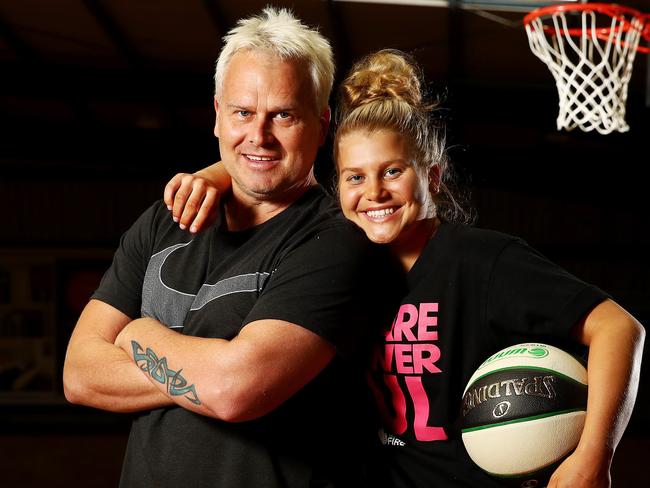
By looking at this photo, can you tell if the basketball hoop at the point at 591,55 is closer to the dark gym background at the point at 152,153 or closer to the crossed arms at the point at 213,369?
the dark gym background at the point at 152,153

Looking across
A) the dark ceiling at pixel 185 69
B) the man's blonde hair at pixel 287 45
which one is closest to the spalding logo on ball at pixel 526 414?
the man's blonde hair at pixel 287 45

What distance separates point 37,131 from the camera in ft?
27.1

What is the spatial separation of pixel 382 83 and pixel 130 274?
808 millimetres

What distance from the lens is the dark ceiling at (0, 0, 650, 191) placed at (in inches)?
249

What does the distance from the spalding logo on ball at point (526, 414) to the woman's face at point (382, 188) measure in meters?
0.41

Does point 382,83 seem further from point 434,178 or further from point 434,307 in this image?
point 434,307

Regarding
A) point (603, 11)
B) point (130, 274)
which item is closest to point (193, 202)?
point (130, 274)

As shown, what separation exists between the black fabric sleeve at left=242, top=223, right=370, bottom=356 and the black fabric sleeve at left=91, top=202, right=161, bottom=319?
419mm

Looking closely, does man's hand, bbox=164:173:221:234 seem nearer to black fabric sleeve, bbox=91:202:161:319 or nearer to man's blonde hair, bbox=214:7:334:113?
black fabric sleeve, bbox=91:202:161:319

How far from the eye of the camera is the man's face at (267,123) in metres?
1.90

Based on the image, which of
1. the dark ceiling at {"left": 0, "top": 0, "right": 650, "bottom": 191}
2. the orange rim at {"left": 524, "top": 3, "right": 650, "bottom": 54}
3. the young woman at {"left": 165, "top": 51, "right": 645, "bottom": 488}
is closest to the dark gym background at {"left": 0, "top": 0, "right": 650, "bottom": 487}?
the dark ceiling at {"left": 0, "top": 0, "right": 650, "bottom": 191}

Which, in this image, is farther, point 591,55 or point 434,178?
point 591,55

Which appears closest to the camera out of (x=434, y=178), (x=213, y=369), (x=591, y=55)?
(x=213, y=369)

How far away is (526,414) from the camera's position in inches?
71.1
